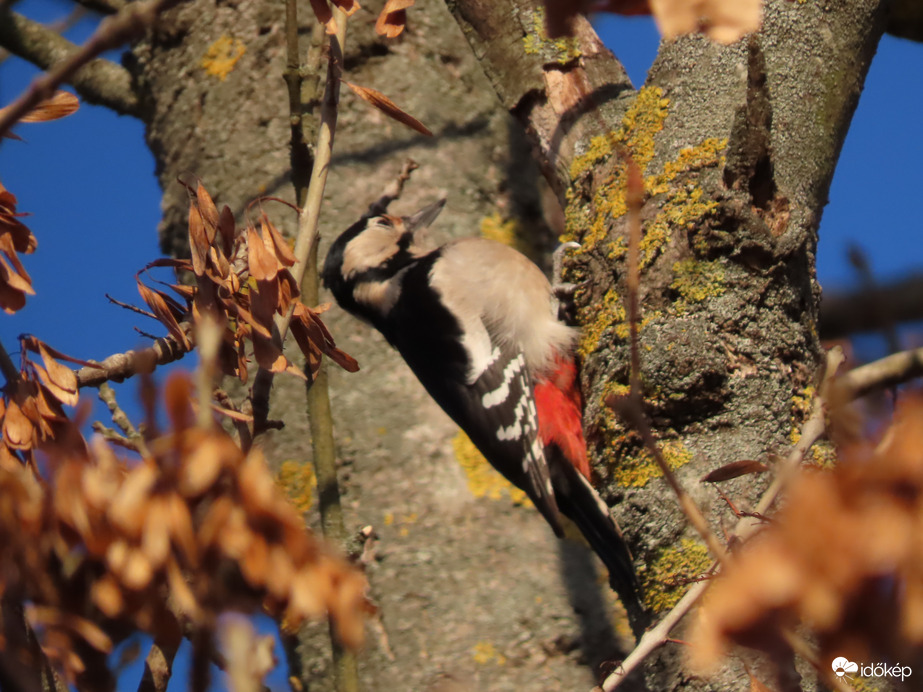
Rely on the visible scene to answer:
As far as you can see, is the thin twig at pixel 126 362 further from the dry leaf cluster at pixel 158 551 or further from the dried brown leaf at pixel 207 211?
the dry leaf cluster at pixel 158 551

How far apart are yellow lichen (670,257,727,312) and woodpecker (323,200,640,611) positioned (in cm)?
84

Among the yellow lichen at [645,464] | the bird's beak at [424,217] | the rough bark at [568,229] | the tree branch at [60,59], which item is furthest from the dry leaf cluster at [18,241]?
the tree branch at [60,59]

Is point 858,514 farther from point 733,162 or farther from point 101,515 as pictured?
point 733,162

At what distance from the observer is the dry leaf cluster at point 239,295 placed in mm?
1405

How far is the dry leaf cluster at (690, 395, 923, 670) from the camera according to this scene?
1.95 ft

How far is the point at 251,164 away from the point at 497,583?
1389 millimetres

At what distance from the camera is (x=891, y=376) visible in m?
0.74

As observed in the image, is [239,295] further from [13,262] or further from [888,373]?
[888,373]

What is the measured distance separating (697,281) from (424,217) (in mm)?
1296

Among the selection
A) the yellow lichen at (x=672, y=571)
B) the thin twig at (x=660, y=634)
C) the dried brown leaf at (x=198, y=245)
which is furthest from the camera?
the yellow lichen at (x=672, y=571)

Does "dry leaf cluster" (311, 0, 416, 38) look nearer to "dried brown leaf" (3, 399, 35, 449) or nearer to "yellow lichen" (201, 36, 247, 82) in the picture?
"dried brown leaf" (3, 399, 35, 449)

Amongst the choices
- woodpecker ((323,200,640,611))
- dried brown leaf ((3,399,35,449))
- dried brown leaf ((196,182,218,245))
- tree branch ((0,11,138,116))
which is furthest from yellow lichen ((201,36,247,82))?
dried brown leaf ((3,399,35,449))

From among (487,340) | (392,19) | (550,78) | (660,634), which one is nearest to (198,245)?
(392,19)

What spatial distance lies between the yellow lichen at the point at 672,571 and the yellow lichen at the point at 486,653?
0.79 meters
